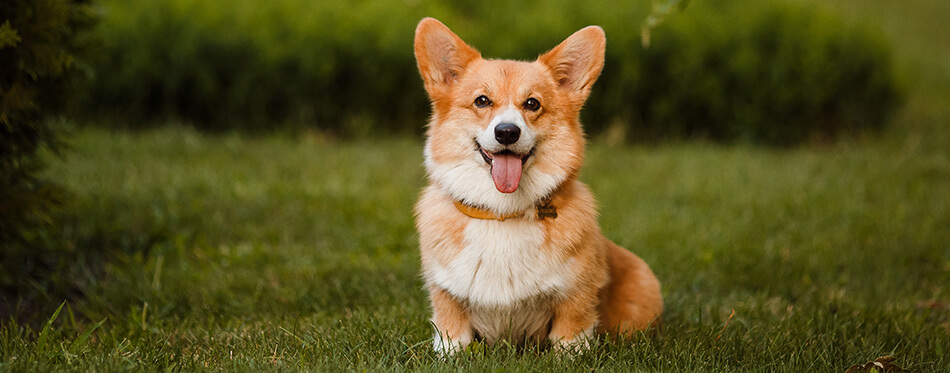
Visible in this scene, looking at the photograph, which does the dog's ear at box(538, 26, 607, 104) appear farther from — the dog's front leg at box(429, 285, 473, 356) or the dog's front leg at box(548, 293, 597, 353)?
the dog's front leg at box(429, 285, 473, 356)

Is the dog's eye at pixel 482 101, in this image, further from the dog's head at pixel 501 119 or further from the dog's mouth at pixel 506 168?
the dog's mouth at pixel 506 168

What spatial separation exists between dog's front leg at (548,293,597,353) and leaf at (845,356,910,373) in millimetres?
919

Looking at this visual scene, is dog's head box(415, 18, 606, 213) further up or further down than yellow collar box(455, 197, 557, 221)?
further up

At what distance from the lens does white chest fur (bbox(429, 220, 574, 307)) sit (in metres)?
2.88

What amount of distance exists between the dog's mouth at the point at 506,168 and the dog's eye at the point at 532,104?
0.20 metres

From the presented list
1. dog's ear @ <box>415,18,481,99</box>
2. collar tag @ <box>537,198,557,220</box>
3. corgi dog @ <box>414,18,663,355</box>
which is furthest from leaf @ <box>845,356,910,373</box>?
dog's ear @ <box>415,18,481,99</box>

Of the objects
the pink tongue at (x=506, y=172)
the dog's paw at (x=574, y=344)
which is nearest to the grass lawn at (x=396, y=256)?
the dog's paw at (x=574, y=344)

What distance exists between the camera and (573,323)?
2.95 meters

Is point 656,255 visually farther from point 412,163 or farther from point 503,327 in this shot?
point 412,163

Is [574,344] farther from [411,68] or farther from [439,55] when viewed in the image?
[411,68]

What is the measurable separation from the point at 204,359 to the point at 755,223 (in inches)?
160

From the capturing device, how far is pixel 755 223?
5.64m

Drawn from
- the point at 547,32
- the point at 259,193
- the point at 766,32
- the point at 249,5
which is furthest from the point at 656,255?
the point at 249,5

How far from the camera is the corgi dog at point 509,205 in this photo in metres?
2.90
